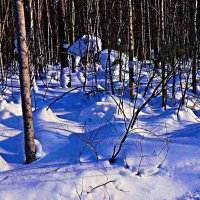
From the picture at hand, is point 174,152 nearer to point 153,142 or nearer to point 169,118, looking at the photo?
point 153,142

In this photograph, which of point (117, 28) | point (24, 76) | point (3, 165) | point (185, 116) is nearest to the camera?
point (24, 76)

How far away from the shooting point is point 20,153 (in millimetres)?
4273

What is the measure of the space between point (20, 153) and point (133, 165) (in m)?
1.67

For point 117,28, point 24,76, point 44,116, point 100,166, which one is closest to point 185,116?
point 44,116

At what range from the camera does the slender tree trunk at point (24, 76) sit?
3471 millimetres

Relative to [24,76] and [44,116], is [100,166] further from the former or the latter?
[44,116]

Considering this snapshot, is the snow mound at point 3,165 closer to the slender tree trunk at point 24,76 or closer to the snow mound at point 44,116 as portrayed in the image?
the slender tree trunk at point 24,76

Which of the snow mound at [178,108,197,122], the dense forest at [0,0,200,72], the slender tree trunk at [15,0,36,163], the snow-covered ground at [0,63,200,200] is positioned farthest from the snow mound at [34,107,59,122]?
the snow mound at [178,108,197,122]

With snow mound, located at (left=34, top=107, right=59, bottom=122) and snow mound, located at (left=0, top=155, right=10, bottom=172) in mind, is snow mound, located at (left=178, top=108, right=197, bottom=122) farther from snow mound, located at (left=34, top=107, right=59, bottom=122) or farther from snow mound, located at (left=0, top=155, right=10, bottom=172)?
snow mound, located at (left=0, top=155, right=10, bottom=172)

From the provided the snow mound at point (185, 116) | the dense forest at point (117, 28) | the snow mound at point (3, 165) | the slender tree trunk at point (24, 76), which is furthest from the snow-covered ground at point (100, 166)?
the dense forest at point (117, 28)

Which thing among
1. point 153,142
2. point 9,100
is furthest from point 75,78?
point 153,142

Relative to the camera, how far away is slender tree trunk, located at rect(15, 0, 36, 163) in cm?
347

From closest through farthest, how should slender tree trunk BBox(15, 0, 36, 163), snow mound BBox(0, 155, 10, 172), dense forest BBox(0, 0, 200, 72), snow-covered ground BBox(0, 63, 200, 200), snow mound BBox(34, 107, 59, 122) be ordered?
snow-covered ground BBox(0, 63, 200, 200) → slender tree trunk BBox(15, 0, 36, 163) → snow mound BBox(0, 155, 10, 172) → snow mound BBox(34, 107, 59, 122) → dense forest BBox(0, 0, 200, 72)

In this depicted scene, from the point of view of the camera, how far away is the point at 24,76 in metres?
3.57
